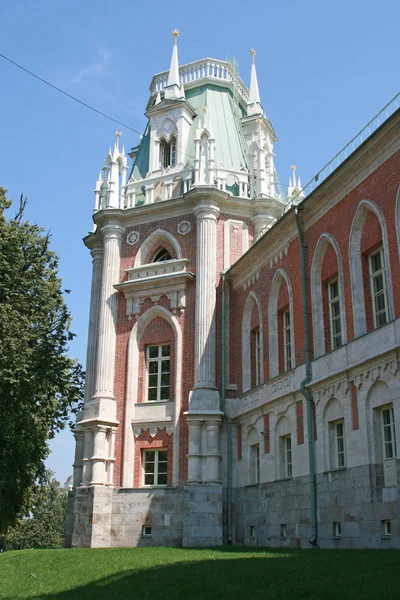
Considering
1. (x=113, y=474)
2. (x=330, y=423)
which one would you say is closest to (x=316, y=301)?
(x=330, y=423)

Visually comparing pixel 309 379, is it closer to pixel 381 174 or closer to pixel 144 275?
pixel 381 174

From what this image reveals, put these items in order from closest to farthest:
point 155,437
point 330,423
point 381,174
Answer: point 381,174 → point 330,423 → point 155,437

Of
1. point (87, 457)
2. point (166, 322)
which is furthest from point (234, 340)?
point (87, 457)

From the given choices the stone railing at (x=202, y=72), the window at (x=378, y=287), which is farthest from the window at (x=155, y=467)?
the stone railing at (x=202, y=72)

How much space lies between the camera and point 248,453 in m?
26.6

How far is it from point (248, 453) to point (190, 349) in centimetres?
513

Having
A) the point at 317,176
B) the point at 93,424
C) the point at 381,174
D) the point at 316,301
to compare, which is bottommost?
the point at 93,424

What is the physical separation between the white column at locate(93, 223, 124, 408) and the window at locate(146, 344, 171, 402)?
5.23 ft

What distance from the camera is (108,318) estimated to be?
3131cm

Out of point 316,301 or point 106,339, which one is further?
point 106,339

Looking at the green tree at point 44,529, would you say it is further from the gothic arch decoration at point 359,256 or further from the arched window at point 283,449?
the gothic arch decoration at point 359,256

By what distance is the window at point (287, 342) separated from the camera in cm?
2455

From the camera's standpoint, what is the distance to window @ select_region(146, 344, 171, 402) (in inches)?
1176

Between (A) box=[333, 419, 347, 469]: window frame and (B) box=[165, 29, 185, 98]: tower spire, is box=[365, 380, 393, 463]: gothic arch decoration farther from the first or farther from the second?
(B) box=[165, 29, 185, 98]: tower spire
